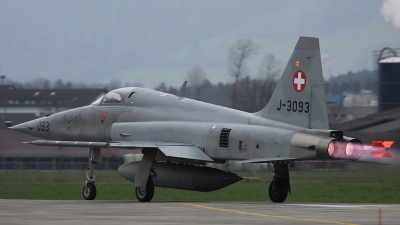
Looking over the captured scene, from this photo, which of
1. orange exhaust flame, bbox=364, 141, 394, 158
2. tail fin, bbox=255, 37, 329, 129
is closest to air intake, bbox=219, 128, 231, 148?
tail fin, bbox=255, 37, 329, 129

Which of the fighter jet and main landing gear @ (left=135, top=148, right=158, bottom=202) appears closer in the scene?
the fighter jet

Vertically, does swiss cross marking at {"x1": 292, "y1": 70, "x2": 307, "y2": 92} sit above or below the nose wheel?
above

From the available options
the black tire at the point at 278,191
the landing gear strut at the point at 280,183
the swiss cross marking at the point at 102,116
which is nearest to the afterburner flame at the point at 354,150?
the landing gear strut at the point at 280,183

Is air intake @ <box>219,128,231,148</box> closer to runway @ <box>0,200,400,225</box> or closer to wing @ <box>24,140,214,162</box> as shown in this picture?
wing @ <box>24,140,214,162</box>

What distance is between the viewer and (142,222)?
13.3m

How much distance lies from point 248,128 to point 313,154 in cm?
227

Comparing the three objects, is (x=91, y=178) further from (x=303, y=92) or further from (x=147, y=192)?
(x=303, y=92)

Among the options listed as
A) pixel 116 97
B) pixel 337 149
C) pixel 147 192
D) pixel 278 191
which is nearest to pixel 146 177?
pixel 147 192

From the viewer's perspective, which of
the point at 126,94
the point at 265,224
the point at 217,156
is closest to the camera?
the point at 265,224

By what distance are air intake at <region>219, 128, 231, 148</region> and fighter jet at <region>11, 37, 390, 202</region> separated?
26 millimetres

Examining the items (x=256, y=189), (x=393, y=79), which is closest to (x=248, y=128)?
(x=256, y=189)

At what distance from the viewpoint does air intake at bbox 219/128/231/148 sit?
1927cm

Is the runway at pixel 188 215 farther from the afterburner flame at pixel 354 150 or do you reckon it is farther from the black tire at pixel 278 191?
the black tire at pixel 278 191

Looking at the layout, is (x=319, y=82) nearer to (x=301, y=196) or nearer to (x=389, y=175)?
(x=389, y=175)
